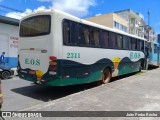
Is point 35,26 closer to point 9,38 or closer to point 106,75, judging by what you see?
point 106,75

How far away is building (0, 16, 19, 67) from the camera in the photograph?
17.8 meters

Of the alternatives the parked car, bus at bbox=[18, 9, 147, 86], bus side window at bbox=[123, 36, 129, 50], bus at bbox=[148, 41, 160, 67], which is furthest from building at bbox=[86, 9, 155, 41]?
bus at bbox=[18, 9, 147, 86]

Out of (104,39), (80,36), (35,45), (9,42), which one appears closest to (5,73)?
(9,42)

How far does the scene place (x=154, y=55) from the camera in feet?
71.2

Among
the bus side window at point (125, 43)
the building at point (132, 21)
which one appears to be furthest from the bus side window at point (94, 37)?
the building at point (132, 21)

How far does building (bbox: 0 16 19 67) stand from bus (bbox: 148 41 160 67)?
1201cm

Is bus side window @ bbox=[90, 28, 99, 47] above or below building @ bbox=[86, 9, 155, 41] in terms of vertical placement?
below

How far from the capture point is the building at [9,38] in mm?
17766

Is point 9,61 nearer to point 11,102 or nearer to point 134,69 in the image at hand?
point 134,69

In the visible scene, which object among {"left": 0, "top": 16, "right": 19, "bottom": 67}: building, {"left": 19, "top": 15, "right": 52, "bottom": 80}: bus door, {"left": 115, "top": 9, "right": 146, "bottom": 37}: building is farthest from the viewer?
{"left": 115, "top": 9, "right": 146, "bottom": 37}: building

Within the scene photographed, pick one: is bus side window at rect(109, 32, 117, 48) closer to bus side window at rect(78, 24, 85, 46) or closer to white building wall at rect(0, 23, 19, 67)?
bus side window at rect(78, 24, 85, 46)

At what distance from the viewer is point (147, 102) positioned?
7.21 meters

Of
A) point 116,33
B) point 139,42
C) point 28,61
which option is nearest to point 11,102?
point 28,61

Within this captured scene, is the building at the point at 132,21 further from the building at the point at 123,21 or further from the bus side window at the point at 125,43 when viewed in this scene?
the bus side window at the point at 125,43
